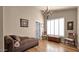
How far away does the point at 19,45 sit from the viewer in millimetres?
1840

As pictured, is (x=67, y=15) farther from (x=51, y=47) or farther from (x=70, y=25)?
(x=51, y=47)

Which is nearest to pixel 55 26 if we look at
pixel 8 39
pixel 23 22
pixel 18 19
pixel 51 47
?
pixel 51 47

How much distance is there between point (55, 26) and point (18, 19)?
2.70ft

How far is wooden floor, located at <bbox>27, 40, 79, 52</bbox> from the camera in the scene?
1.80 m

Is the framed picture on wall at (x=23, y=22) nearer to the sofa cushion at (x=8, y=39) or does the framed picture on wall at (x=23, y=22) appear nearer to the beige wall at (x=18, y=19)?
the beige wall at (x=18, y=19)

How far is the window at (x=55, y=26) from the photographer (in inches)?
77.1

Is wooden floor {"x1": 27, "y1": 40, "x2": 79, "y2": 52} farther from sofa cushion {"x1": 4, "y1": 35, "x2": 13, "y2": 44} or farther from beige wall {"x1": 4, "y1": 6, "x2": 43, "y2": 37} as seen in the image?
sofa cushion {"x1": 4, "y1": 35, "x2": 13, "y2": 44}

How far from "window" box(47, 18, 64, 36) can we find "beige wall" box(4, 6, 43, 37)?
25 cm

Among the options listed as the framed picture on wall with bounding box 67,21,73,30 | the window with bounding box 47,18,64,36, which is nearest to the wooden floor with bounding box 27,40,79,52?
the window with bounding box 47,18,64,36

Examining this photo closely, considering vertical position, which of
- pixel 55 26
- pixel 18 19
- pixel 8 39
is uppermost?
pixel 18 19

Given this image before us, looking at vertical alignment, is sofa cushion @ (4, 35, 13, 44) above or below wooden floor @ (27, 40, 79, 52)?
above

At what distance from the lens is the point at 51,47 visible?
189 centimetres
